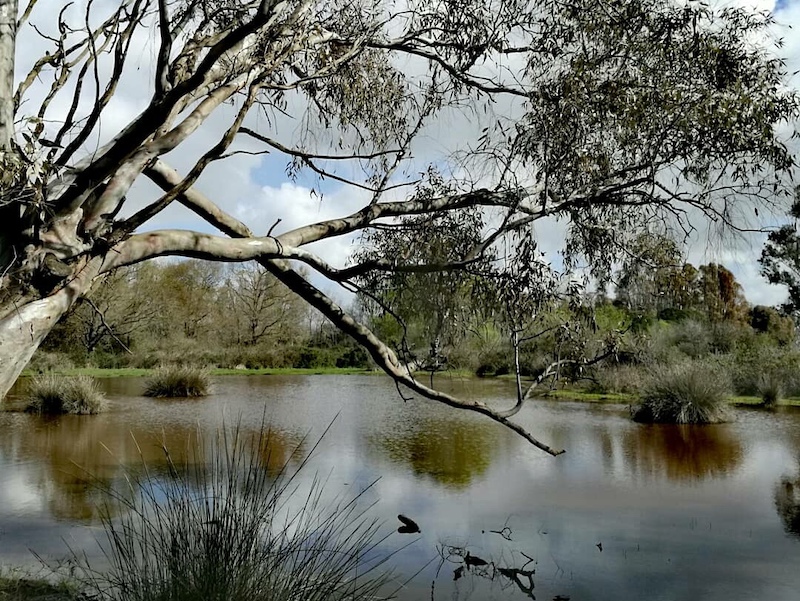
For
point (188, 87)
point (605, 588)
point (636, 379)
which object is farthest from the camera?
point (636, 379)

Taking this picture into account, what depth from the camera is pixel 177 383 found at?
1605 centimetres

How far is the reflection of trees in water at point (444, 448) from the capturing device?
26.5ft

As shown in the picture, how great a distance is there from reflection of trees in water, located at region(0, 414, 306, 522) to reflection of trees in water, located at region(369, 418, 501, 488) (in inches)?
49.4

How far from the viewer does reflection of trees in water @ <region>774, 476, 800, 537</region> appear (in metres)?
6.21

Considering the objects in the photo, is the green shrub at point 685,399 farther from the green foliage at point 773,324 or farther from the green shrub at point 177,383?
the green foliage at point 773,324

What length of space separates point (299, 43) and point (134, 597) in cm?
286

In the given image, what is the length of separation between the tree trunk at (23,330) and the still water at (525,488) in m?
0.89

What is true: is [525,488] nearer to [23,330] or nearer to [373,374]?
[23,330]

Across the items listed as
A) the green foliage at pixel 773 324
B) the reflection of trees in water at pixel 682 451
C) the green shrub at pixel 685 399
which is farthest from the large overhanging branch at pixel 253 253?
the green foliage at pixel 773 324

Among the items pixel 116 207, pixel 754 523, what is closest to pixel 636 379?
pixel 754 523

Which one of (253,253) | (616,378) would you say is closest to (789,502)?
(253,253)

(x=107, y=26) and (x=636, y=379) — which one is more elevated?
(x=107, y=26)

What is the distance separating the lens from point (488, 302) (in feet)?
14.3

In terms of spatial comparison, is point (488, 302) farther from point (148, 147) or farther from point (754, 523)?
point (754, 523)
